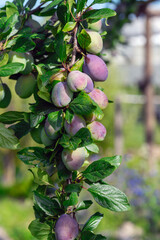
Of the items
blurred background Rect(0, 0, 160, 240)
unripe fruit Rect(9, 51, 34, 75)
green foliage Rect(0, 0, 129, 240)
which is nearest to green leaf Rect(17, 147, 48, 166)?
green foliage Rect(0, 0, 129, 240)

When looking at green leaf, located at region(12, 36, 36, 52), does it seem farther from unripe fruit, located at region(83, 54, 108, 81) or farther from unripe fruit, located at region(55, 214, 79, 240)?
unripe fruit, located at region(55, 214, 79, 240)

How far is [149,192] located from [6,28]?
224cm

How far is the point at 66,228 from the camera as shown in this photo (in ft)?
1.08

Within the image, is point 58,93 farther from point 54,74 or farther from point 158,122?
point 158,122

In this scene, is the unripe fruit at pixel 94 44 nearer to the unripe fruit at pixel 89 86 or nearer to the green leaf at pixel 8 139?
the unripe fruit at pixel 89 86

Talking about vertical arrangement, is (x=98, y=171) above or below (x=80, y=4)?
below

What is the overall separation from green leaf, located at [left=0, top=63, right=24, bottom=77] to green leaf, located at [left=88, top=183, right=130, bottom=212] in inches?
6.2

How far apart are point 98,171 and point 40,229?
9 centimetres

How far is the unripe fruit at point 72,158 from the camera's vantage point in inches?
13.3

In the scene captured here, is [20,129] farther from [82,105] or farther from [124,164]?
[124,164]

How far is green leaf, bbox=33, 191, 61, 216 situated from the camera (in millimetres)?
351

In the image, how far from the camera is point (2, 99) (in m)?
0.42

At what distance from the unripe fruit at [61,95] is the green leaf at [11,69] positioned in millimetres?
50

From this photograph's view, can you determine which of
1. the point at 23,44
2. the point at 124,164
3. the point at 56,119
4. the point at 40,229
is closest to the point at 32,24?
the point at 23,44
